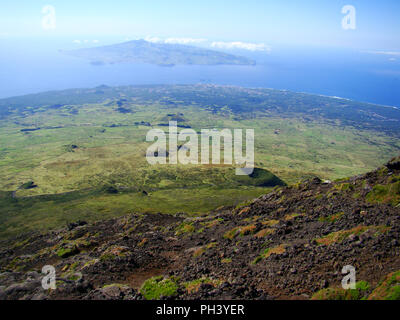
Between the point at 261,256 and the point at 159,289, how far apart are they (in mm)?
7919

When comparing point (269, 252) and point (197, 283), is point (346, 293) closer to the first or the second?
point (269, 252)

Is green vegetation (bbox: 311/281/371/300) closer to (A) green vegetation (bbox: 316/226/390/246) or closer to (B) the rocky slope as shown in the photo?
(B) the rocky slope

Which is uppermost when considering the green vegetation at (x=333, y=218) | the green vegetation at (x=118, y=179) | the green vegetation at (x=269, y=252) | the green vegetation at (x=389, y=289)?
the green vegetation at (x=389, y=289)

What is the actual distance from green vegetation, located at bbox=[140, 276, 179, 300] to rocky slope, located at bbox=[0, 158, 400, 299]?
0.24 ft

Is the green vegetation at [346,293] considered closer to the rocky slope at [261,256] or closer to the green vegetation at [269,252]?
the rocky slope at [261,256]

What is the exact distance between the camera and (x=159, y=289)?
17.7 m

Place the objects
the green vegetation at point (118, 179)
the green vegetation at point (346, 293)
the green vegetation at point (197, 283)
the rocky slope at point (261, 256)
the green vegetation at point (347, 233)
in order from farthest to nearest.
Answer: the green vegetation at point (118, 179) < the green vegetation at point (347, 233) < the green vegetation at point (197, 283) < the rocky slope at point (261, 256) < the green vegetation at point (346, 293)

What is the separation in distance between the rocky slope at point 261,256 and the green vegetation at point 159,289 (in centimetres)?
7

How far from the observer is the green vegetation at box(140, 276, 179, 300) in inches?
670

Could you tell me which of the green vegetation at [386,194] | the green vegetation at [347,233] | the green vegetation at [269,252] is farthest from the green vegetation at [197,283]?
the green vegetation at [386,194]

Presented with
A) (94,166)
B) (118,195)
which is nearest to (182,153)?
(94,166)

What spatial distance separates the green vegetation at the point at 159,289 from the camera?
55.8 ft

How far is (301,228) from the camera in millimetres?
24406
